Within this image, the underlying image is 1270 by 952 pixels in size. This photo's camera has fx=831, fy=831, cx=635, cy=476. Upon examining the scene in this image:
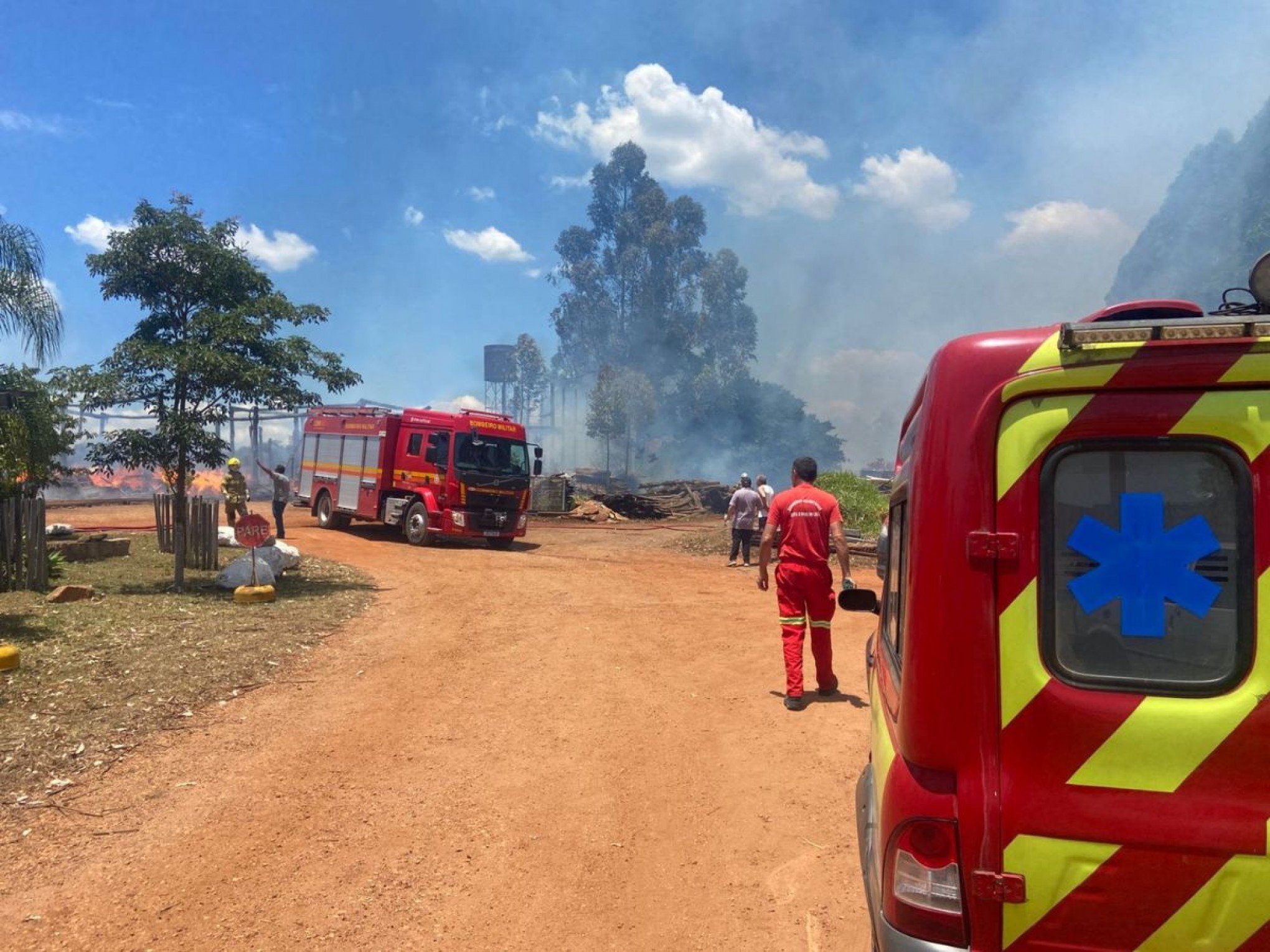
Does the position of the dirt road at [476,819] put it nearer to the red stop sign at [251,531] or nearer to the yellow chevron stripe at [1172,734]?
the yellow chevron stripe at [1172,734]

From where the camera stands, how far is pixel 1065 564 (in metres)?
2.05

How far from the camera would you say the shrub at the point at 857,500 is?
19.7 meters

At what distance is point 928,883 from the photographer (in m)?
2.10

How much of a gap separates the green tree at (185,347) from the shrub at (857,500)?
1241 centimetres

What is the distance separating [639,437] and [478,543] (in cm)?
2723

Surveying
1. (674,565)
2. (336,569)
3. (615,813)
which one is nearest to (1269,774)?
(615,813)

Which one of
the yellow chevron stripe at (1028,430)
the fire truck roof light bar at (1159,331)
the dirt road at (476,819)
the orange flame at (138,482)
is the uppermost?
the fire truck roof light bar at (1159,331)

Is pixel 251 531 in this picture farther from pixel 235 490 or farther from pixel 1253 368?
pixel 1253 368

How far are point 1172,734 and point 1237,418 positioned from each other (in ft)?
2.47

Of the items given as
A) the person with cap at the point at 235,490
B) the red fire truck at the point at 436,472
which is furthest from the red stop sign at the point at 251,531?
the red fire truck at the point at 436,472

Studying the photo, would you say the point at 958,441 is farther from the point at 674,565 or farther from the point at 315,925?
the point at 674,565

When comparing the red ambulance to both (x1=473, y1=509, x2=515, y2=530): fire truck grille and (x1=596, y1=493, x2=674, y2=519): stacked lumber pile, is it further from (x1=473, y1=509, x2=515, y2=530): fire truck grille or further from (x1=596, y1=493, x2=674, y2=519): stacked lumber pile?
(x1=596, y1=493, x2=674, y2=519): stacked lumber pile

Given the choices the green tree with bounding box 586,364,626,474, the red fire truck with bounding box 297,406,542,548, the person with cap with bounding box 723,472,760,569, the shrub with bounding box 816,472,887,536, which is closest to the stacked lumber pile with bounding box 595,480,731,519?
the shrub with bounding box 816,472,887,536

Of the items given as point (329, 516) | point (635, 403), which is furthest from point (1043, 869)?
point (635, 403)
